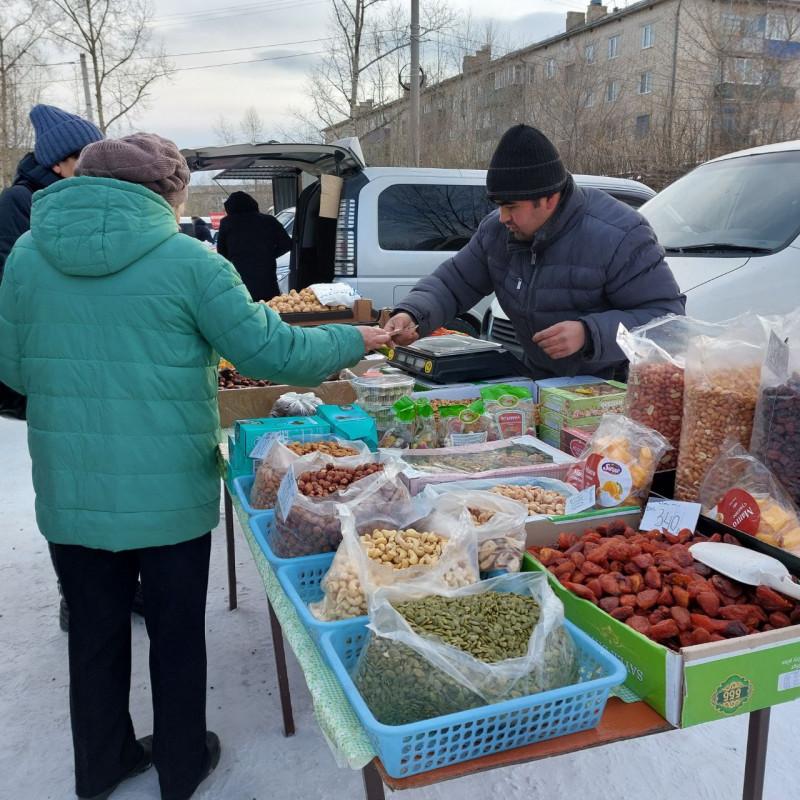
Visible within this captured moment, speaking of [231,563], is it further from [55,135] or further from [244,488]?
[55,135]

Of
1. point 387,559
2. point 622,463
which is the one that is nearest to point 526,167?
point 622,463

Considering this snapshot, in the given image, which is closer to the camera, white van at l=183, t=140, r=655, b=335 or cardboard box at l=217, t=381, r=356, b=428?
cardboard box at l=217, t=381, r=356, b=428

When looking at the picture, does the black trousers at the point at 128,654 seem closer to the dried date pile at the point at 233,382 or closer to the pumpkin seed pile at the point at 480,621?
the pumpkin seed pile at the point at 480,621

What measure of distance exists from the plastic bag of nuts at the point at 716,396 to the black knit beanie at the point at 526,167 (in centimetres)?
88

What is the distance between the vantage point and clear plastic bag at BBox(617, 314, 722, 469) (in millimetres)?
1979

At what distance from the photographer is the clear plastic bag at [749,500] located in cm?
157

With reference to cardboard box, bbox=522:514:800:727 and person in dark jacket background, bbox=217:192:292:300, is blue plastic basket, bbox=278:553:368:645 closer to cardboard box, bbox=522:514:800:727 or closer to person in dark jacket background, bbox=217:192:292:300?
cardboard box, bbox=522:514:800:727

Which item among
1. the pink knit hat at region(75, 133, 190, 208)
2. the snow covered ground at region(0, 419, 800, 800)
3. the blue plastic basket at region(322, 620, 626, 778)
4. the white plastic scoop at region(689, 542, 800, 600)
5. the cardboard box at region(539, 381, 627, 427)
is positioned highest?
the pink knit hat at region(75, 133, 190, 208)

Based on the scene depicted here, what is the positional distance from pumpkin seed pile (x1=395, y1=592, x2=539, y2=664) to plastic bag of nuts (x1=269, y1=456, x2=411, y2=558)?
15.0 inches

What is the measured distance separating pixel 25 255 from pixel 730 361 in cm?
177

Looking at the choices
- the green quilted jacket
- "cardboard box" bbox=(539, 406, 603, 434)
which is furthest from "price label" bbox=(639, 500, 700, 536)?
the green quilted jacket

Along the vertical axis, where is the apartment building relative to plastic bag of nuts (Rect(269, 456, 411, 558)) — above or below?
above

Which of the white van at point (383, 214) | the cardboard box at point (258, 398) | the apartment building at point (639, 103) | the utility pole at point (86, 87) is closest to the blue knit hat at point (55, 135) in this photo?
the cardboard box at point (258, 398)

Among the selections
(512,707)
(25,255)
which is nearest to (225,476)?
(25,255)
